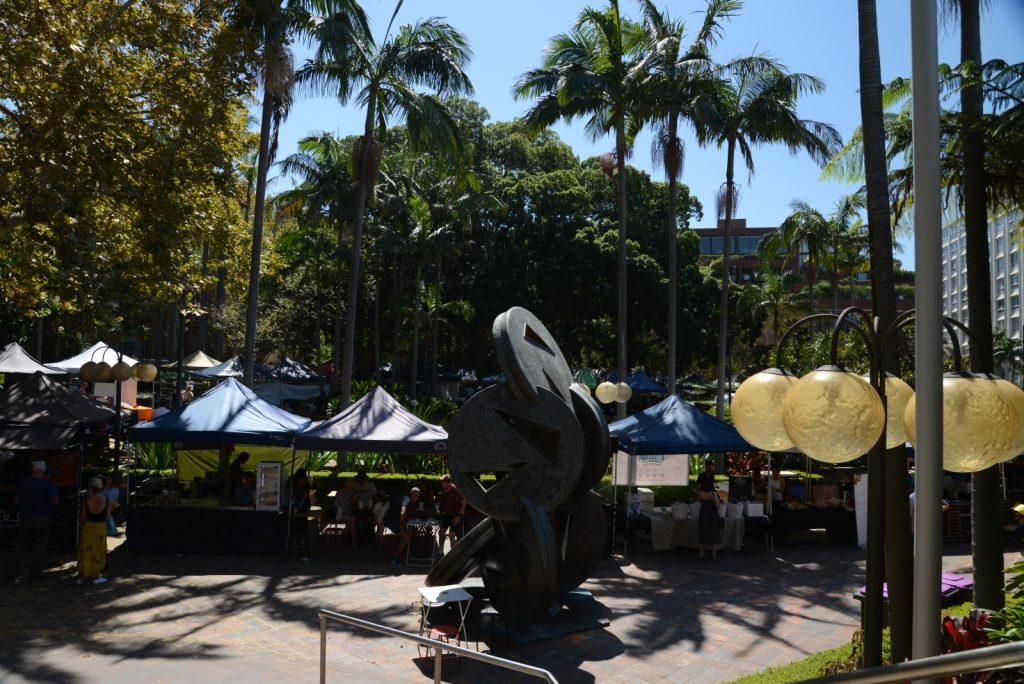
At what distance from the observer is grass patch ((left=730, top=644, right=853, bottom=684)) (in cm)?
873

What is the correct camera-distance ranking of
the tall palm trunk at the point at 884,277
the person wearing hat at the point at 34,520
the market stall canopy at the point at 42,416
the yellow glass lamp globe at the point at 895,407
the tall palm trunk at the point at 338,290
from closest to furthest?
the yellow glass lamp globe at the point at 895,407 → the tall palm trunk at the point at 884,277 → the person wearing hat at the point at 34,520 → the market stall canopy at the point at 42,416 → the tall palm trunk at the point at 338,290

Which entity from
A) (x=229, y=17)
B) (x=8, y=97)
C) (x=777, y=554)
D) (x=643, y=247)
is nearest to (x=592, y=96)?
(x=229, y=17)

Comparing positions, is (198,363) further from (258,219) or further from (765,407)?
(765,407)

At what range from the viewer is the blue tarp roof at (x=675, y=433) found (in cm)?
1652

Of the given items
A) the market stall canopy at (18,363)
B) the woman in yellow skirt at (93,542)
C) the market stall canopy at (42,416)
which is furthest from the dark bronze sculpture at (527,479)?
the market stall canopy at (18,363)

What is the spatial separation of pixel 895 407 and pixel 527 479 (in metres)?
5.81

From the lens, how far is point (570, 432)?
10812mm

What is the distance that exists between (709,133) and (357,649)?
2033 centimetres

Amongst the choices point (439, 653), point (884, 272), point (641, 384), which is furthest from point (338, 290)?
point (439, 653)

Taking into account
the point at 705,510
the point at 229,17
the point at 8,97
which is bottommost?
the point at 705,510

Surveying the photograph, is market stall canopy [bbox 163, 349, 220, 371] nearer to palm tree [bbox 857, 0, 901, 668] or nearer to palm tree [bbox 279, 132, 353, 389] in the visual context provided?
palm tree [bbox 279, 132, 353, 389]

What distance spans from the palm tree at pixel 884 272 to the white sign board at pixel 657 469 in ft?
30.4

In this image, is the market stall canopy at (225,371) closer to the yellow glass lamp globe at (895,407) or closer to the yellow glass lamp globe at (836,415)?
the yellow glass lamp globe at (895,407)

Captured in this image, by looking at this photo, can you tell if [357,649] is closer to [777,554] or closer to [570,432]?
[570,432]
